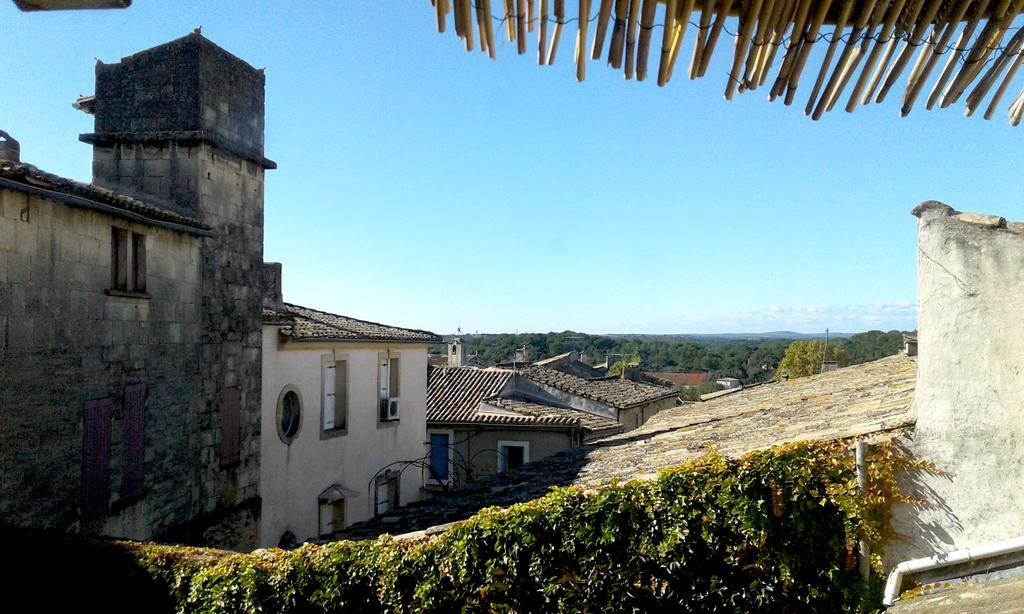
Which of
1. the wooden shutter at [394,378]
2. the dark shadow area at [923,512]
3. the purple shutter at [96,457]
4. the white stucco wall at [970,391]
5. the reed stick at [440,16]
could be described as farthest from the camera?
the wooden shutter at [394,378]

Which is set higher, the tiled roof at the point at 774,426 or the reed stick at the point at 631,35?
the reed stick at the point at 631,35

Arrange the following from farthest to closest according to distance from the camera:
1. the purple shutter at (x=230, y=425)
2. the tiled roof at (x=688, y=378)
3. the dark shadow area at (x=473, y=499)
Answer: the tiled roof at (x=688, y=378) → the purple shutter at (x=230, y=425) → the dark shadow area at (x=473, y=499)

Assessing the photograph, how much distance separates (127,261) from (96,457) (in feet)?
8.06

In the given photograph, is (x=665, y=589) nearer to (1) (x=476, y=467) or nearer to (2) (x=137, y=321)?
(2) (x=137, y=321)

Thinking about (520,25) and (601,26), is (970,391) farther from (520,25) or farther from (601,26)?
(520,25)

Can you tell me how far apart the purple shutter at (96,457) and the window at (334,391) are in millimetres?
8094

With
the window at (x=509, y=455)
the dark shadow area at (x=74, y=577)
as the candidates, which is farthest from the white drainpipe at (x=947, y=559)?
the window at (x=509, y=455)

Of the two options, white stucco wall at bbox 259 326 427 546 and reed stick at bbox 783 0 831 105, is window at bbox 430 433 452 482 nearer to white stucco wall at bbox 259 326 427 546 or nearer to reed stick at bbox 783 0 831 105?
white stucco wall at bbox 259 326 427 546

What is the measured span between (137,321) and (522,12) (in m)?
9.31

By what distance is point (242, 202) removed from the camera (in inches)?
521

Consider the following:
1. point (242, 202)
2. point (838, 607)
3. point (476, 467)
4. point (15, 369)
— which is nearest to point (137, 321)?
point (15, 369)

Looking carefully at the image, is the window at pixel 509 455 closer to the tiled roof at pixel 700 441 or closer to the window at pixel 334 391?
the window at pixel 334 391

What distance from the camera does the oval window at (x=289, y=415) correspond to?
51.5 ft

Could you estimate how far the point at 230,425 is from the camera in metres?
12.7
